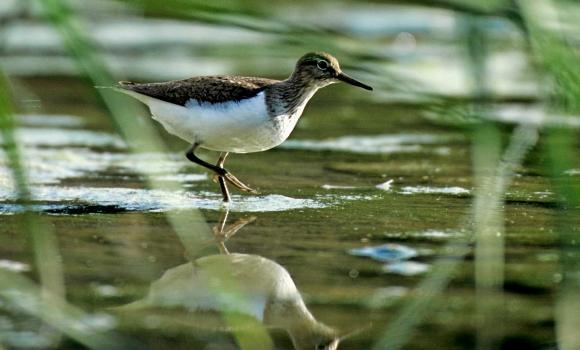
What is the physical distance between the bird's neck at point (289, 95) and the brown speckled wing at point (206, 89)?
0.27ft

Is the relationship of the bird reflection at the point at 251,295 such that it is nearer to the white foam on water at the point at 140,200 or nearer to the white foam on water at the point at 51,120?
the white foam on water at the point at 140,200

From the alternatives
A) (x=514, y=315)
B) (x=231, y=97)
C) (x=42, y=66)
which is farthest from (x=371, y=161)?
(x=42, y=66)

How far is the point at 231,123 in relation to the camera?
584cm

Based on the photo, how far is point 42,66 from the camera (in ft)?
36.8

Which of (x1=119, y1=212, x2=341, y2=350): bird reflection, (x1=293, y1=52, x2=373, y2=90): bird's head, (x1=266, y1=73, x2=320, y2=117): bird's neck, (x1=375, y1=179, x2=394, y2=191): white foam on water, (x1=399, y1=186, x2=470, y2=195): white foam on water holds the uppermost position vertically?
(x1=293, y1=52, x2=373, y2=90): bird's head

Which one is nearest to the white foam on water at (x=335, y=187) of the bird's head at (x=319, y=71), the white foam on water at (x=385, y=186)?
the white foam on water at (x=385, y=186)

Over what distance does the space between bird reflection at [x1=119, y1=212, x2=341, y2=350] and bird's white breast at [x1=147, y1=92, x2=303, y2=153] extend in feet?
3.89

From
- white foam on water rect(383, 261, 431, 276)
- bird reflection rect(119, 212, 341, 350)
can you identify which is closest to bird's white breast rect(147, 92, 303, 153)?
bird reflection rect(119, 212, 341, 350)

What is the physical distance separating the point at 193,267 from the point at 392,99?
19.0ft

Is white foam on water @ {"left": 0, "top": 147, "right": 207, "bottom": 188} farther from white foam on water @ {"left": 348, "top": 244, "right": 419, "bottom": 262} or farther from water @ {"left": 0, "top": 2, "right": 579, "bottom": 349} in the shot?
white foam on water @ {"left": 348, "top": 244, "right": 419, "bottom": 262}

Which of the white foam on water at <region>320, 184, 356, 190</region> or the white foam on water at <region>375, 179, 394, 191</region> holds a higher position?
the white foam on water at <region>375, 179, 394, 191</region>

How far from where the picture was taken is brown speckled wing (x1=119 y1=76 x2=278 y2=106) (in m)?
5.94

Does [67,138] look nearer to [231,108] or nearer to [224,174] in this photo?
[224,174]

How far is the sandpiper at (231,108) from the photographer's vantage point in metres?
5.87
